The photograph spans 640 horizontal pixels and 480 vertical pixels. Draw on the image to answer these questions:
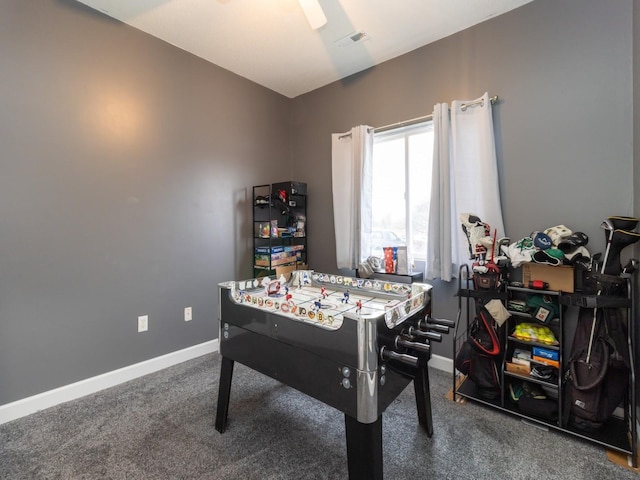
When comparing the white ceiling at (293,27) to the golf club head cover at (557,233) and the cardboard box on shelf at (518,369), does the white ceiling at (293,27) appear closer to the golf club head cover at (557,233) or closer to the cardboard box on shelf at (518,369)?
the golf club head cover at (557,233)

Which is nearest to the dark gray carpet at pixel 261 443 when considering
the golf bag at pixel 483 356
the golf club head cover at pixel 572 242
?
the golf bag at pixel 483 356

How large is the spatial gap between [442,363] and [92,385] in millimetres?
2621

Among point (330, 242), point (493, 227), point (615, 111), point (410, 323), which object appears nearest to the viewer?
point (410, 323)

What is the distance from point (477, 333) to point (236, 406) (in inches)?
63.6

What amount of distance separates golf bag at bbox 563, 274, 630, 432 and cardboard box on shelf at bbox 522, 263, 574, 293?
11cm

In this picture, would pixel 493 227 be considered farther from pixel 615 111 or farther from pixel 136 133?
pixel 136 133

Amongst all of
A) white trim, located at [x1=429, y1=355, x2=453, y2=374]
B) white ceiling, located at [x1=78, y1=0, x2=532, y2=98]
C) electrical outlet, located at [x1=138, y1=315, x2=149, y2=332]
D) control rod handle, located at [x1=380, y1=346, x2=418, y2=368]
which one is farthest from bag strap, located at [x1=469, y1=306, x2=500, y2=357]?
electrical outlet, located at [x1=138, y1=315, x2=149, y2=332]

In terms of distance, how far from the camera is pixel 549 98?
6.43 ft

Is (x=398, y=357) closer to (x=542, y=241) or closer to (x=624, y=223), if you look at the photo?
(x=542, y=241)

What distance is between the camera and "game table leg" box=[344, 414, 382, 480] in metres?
1.08

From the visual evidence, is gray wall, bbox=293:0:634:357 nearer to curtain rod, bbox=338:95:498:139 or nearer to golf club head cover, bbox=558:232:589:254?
curtain rod, bbox=338:95:498:139

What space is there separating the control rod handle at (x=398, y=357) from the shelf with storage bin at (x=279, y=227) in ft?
6.60

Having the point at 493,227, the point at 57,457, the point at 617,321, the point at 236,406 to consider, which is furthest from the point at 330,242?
the point at 57,457

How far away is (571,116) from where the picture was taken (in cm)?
188
